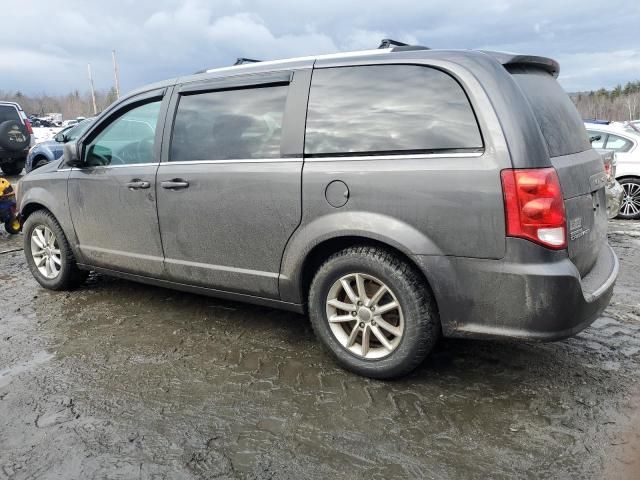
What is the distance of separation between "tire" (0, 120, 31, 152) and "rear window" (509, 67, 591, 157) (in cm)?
1373

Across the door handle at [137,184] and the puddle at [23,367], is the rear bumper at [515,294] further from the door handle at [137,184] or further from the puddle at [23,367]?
the puddle at [23,367]

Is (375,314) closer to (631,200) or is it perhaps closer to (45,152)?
(631,200)

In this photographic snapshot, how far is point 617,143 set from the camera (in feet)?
29.2

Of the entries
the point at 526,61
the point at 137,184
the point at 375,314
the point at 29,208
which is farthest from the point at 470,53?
the point at 29,208

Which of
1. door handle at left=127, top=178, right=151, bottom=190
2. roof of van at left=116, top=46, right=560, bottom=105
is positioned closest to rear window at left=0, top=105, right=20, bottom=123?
door handle at left=127, top=178, right=151, bottom=190

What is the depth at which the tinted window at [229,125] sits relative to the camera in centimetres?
335

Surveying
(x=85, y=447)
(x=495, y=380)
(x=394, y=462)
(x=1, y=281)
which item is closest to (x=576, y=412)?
(x=495, y=380)

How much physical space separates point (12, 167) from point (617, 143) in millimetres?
14635

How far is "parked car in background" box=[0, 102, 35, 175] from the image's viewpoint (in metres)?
13.5

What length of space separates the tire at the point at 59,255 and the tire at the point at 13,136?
1001 centimetres

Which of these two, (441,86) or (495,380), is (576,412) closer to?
(495,380)

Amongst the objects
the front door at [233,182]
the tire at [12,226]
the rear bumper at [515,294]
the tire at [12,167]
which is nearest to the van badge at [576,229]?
the rear bumper at [515,294]

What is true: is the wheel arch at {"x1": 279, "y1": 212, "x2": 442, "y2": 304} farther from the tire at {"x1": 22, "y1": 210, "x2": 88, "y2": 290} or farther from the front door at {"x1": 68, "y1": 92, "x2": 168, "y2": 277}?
the tire at {"x1": 22, "y1": 210, "x2": 88, "y2": 290}

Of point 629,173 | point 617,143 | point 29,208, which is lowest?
point 629,173
